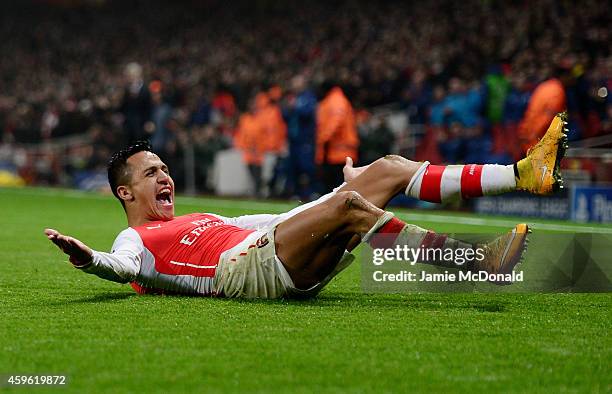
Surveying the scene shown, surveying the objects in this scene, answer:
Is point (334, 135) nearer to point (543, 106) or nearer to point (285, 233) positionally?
point (543, 106)

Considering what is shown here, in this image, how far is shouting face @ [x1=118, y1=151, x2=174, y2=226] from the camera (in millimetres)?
5828

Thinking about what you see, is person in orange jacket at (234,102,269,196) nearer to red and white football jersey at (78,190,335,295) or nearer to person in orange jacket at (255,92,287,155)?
person in orange jacket at (255,92,287,155)

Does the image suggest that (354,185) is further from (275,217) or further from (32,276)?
(32,276)

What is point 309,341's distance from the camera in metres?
4.19

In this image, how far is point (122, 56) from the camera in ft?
114

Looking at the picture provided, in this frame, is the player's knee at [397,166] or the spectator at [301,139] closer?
the player's knee at [397,166]

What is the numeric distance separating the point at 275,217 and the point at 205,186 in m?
15.2

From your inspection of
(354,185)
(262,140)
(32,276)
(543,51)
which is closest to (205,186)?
(262,140)

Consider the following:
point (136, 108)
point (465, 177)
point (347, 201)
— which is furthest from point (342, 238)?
point (136, 108)

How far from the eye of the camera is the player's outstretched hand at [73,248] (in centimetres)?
479

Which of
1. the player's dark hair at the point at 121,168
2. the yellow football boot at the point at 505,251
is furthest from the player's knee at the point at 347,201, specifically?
the player's dark hair at the point at 121,168

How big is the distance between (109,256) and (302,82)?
1257 cm

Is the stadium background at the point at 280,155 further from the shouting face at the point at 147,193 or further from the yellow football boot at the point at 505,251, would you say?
the shouting face at the point at 147,193

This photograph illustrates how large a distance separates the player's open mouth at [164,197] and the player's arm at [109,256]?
36 centimetres
